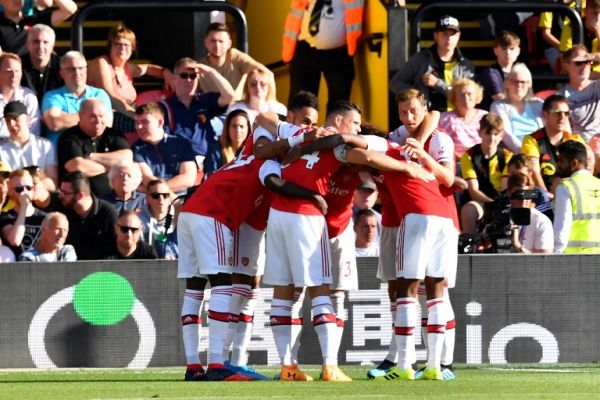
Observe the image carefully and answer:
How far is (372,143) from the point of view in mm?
11375

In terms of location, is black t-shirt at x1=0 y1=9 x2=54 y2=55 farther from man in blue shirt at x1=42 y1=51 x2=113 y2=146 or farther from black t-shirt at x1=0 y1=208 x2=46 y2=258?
black t-shirt at x1=0 y1=208 x2=46 y2=258

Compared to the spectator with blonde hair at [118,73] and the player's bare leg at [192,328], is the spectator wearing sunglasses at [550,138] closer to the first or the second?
the spectator with blonde hair at [118,73]

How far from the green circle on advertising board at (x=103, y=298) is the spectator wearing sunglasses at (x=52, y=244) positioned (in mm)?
543

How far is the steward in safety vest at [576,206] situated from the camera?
1448cm

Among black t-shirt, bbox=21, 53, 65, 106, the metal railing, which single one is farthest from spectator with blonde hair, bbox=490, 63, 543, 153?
black t-shirt, bbox=21, 53, 65, 106

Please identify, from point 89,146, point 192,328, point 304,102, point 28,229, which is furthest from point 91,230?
point 304,102

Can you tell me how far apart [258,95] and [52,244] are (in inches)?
120

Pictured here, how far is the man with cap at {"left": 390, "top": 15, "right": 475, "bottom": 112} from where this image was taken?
16.5m

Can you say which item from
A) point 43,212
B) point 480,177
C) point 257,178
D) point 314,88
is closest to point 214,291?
point 257,178

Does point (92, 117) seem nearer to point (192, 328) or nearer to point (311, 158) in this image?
point (192, 328)

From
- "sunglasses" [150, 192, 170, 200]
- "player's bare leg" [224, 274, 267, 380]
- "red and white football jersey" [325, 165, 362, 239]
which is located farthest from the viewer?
"sunglasses" [150, 192, 170, 200]

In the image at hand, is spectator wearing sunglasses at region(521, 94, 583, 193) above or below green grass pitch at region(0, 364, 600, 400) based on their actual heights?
above

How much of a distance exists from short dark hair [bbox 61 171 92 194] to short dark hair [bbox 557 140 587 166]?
14.3 ft

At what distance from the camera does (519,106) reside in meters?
17.1
